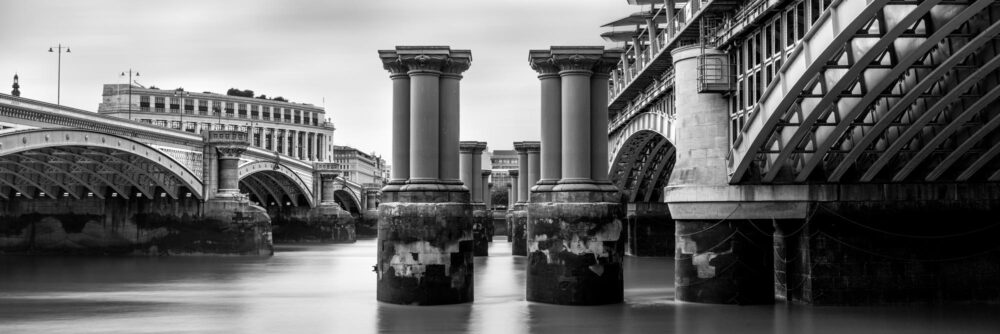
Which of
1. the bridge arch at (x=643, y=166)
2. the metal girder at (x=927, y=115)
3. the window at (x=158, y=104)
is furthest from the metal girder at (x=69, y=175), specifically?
the window at (x=158, y=104)

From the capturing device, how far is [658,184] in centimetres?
5853

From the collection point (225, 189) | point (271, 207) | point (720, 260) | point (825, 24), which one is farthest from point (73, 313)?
point (271, 207)

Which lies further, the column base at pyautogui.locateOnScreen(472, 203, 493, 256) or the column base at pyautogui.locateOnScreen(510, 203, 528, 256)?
the column base at pyautogui.locateOnScreen(510, 203, 528, 256)

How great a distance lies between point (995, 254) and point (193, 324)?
18.7 m

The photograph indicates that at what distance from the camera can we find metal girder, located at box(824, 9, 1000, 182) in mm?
18031

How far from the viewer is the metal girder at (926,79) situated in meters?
18.0

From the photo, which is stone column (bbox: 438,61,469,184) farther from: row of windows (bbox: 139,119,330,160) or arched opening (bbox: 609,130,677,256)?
row of windows (bbox: 139,119,330,160)

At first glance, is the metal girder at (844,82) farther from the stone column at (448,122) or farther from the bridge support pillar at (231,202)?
the bridge support pillar at (231,202)

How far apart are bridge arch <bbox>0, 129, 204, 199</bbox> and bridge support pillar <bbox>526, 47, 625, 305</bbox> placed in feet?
80.2

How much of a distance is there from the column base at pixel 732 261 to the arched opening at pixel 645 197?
2683 centimetres

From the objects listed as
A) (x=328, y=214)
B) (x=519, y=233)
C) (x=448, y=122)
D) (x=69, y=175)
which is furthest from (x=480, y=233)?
(x=448, y=122)

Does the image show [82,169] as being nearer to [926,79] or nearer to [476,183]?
[476,183]

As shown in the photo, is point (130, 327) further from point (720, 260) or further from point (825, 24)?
point (825, 24)

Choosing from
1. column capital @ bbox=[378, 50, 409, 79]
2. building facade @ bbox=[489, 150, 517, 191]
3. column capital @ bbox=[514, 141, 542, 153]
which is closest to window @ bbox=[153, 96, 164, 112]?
building facade @ bbox=[489, 150, 517, 191]
